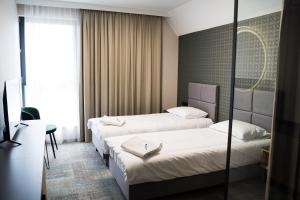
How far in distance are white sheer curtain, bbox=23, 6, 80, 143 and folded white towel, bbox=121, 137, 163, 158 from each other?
2351 mm

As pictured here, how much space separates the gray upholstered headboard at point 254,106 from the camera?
162 centimetres

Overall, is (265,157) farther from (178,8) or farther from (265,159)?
(178,8)

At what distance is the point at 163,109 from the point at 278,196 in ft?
13.2

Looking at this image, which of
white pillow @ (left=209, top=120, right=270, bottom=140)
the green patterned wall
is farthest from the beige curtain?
white pillow @ (left=209, top=120, right=270, bottom=140)

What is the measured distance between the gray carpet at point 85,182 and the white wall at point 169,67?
7.08 ft

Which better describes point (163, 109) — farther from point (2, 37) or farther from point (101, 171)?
point (2, 37)

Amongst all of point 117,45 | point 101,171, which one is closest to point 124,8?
point 117,45

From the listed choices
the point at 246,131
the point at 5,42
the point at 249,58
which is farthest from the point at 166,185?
the point at 5,42

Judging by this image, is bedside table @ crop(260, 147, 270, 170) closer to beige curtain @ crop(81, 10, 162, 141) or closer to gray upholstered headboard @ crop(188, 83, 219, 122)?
gray upholstered headboard @ crop(188, 83, 219, 122)

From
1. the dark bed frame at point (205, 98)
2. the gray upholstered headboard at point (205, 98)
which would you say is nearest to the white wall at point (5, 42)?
the dark bed frame at point (205, 98)

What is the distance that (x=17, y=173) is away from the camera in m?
1.65

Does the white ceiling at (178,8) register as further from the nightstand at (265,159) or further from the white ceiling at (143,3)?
the nightstand at (265,159)

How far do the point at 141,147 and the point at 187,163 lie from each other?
0.54 m

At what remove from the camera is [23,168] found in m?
1.74
